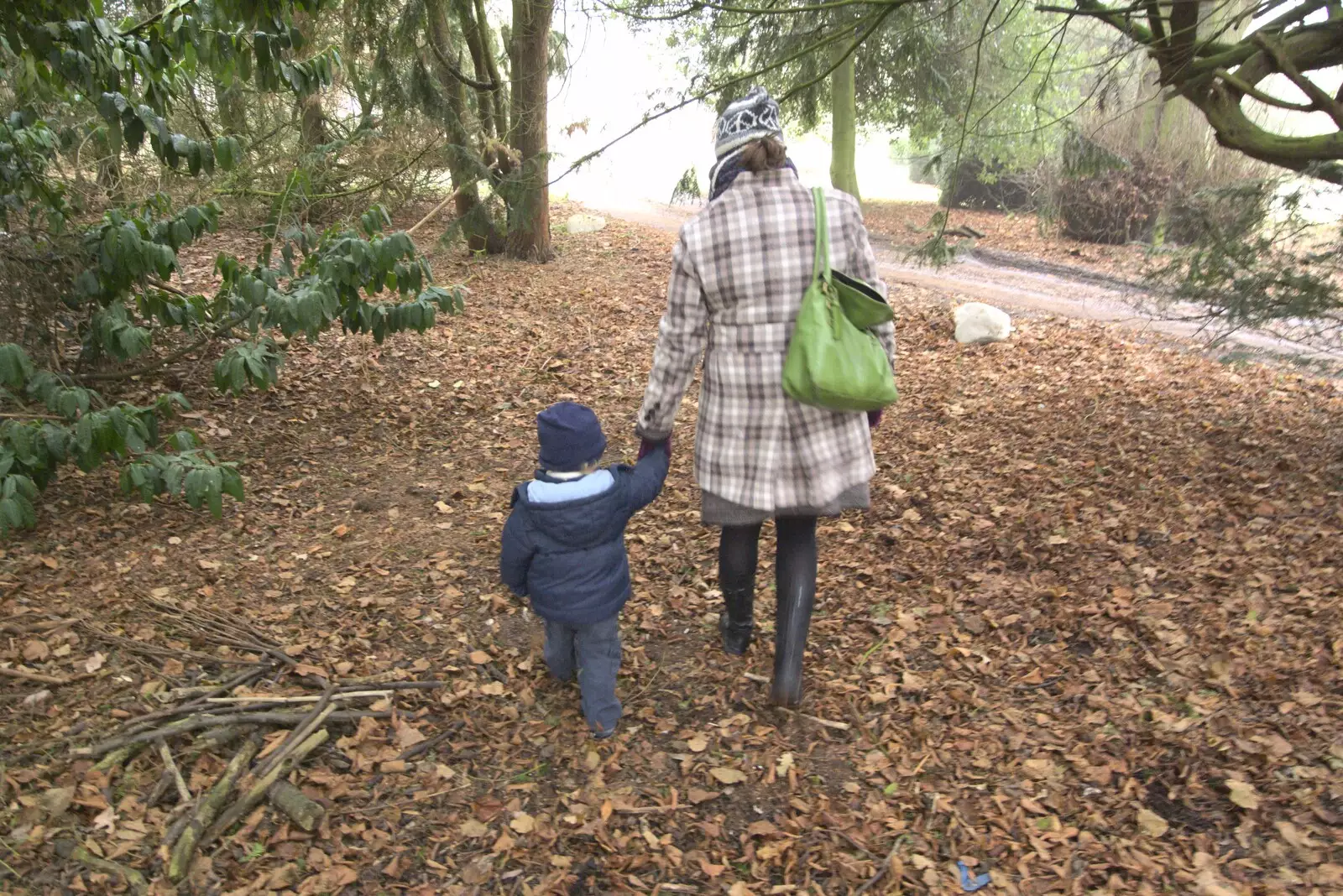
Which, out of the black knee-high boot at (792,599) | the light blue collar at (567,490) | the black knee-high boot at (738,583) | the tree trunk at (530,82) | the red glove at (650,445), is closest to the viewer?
the light blue collar at (567,490)

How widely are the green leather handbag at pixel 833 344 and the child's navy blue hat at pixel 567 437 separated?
632 millimetres

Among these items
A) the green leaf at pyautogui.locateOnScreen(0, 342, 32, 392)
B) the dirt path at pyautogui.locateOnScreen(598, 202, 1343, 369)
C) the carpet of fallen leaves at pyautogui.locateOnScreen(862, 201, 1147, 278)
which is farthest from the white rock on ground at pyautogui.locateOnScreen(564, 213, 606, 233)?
the green leaf at pyautogui.locateOnScreen(0, 342, 32, 392)

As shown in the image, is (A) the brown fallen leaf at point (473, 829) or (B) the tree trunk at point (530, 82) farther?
(B) the tree trunk at point (530, 82)

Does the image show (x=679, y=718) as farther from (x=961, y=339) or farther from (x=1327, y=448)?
(x=961, y=339)

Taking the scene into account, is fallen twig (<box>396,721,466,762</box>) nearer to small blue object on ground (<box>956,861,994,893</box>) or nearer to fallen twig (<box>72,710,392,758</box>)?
fallen twig (<box>72,710,392,758</box>)

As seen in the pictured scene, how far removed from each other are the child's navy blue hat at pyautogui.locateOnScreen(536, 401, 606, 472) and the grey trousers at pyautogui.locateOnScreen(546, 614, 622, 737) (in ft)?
1.97

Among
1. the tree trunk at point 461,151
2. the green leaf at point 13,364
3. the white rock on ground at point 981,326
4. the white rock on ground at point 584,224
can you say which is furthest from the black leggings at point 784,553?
the white rock on ground at point 584,224

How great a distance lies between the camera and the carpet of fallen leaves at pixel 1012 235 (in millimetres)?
13594

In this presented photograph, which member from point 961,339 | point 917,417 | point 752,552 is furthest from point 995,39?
point 752,552

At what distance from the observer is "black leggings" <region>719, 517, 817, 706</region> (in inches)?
122

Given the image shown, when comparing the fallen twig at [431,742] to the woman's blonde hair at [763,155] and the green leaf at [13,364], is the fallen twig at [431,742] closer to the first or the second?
the woman's blonde hair at [763,155]

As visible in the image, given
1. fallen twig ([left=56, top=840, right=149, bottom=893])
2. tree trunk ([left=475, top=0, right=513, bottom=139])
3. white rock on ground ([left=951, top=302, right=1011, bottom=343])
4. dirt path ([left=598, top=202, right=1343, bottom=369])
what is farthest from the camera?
tree trunk ([left=475, top=0, right=513, bottom=139])

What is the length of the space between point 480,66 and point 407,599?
7.43 metres

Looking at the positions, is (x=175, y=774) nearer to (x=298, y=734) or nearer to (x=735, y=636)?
(x=298, y=734)
